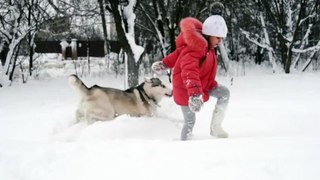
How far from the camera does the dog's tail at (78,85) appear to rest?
16.7ft

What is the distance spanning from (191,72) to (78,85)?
2100 millimetres

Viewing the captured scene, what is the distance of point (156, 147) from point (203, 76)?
131 cm

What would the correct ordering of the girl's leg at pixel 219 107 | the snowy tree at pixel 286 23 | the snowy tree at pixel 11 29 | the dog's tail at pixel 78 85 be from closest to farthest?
the girl's leg at pixel 219 107 → the dog's tail at pixel 78 85 → the snowy tree at pixel 11 29 → the snowy tree at pixel 286 23

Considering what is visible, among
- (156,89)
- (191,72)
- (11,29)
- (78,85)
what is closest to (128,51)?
(156,89)

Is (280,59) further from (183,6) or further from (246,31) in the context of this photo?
(183,6)

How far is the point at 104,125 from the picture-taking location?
5176 mm

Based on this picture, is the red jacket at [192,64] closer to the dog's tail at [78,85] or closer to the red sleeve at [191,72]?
the red sleeve at [191,72]

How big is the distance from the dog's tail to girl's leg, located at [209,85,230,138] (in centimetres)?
191

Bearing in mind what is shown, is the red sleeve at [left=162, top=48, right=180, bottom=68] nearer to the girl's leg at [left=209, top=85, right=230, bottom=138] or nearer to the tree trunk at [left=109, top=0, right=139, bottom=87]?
the girl's leg at [left=209, top=85, right=230, bottom=138]

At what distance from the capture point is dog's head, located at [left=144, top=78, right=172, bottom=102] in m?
5.94

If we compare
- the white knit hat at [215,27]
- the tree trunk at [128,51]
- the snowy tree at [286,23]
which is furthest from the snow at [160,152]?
the snowy tree at [286,23]

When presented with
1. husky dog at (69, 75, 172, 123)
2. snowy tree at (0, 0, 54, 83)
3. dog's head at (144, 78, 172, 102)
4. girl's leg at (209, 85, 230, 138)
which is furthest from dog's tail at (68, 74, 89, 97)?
snowy tree at (0, 0, 54, 83)

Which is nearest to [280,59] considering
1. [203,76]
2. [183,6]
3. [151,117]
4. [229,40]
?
[229,40]

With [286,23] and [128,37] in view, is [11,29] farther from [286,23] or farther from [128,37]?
[286,23]
